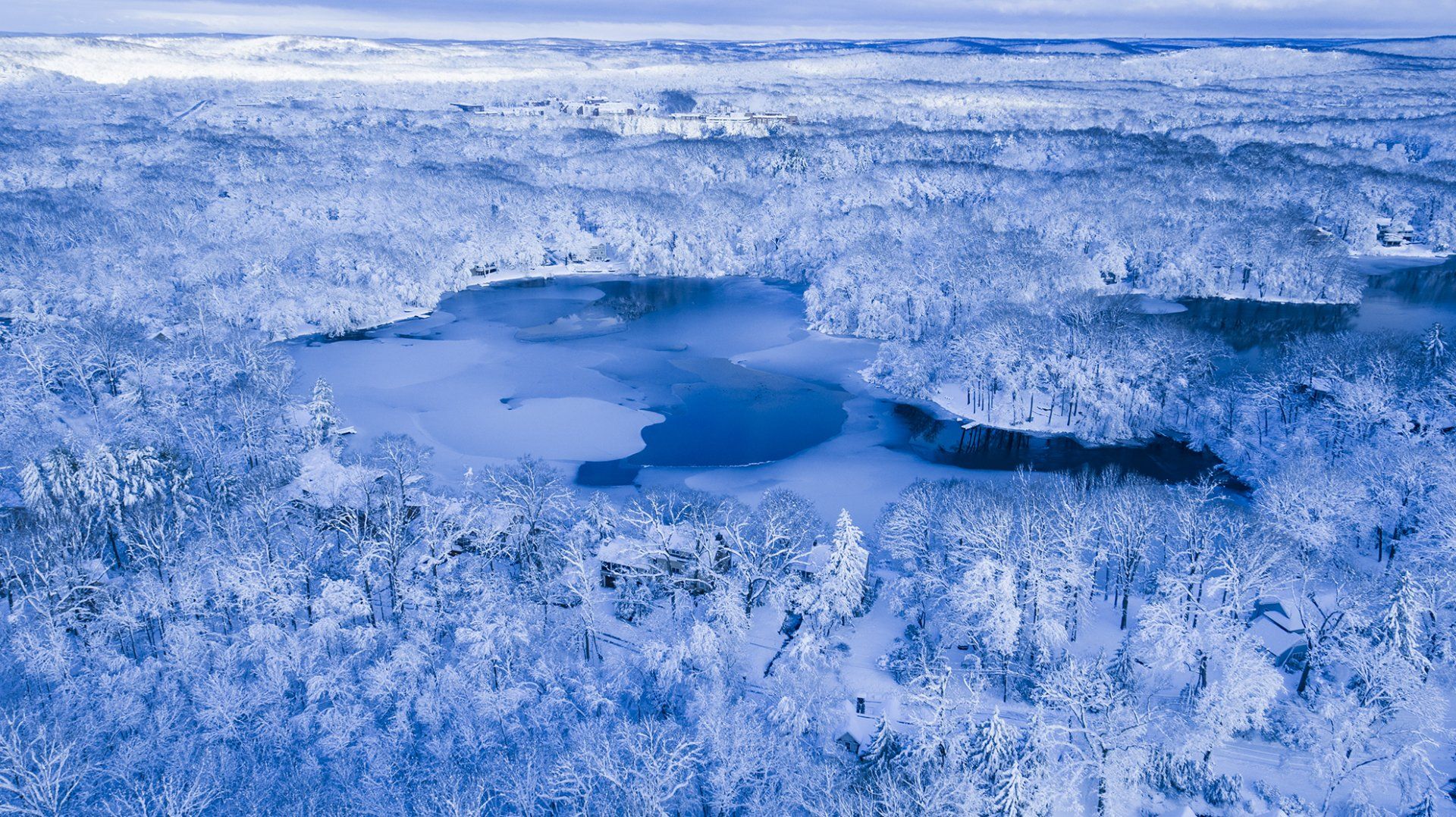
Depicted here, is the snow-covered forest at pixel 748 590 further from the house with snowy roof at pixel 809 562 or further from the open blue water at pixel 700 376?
the open blue water at pixel 700 376

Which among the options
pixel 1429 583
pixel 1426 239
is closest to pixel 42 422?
pixel 1429 583

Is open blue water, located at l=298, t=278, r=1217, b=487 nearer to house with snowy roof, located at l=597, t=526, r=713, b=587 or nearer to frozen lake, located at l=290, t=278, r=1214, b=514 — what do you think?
frozen lake, located at l=290, t=278, r=1214, b=514

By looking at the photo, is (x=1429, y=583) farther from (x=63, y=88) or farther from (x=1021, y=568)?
(x=63, y=88)

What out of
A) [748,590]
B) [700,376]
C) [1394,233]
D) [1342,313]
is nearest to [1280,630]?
[748,590]

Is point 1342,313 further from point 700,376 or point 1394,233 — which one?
point 700,376

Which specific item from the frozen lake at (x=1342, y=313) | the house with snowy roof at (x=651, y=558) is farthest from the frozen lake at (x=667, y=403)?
the frozen lake at (x=1342, y=313)

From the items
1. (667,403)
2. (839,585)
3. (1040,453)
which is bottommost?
(1040,453)
